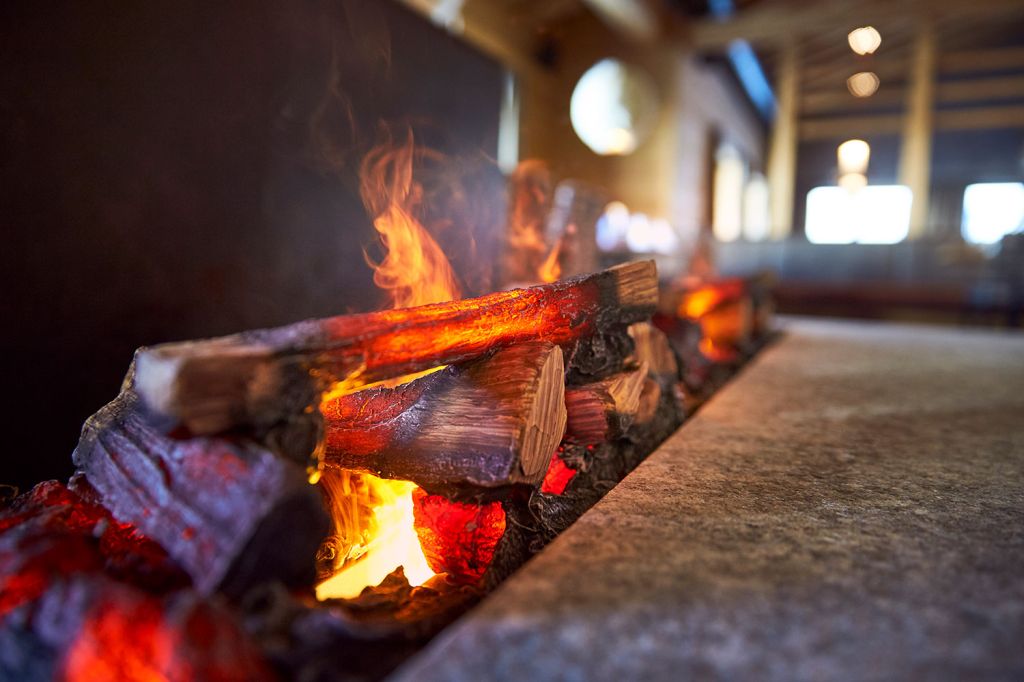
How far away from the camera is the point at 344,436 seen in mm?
1331

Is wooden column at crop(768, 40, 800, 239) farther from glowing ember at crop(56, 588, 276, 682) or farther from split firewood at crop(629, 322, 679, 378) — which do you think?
glowing ember at crop(56, 588, 276, 682)

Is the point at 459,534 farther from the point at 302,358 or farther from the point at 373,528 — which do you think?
the point at 302,358

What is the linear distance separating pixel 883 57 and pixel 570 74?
19.0ft

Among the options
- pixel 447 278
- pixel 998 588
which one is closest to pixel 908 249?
pixel 447 278

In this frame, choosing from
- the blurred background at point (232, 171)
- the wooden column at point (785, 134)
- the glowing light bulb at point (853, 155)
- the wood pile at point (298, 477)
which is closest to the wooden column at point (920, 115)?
the wooden column at point (785, 134)

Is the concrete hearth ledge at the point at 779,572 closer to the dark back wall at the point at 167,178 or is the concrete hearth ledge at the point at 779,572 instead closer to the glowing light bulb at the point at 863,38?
the dark back wall at the point at 167,178

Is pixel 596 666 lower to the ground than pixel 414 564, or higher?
higher

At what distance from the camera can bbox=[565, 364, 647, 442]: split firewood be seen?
4.70 ft

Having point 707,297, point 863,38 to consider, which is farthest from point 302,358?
point 863,38

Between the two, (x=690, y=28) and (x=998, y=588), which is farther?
(x=690, y=28)

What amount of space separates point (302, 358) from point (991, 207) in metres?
15.4

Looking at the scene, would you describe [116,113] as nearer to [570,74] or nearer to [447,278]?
[447,278]

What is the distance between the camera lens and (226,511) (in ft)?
2.95

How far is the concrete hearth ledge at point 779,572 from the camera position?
0.75 m
